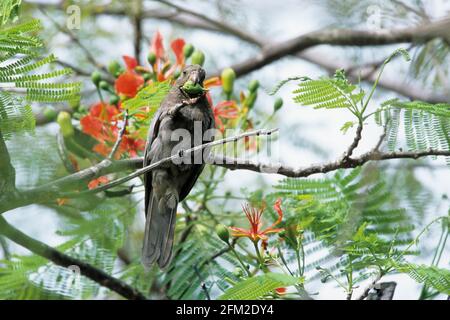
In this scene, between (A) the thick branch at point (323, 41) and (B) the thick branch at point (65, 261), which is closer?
(B) the thick branch at point (65, 261)

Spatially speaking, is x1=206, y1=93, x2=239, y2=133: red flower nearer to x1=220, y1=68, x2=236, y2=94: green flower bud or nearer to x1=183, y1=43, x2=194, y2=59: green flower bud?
x1=220, y1=68, x2=236, y2=94: green flower bud

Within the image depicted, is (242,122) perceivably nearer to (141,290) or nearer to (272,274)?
(141,290)

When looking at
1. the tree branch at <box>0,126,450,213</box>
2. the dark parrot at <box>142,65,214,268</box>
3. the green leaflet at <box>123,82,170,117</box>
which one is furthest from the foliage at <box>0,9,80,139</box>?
the dark parrot at <box>142,65,214,268</box>

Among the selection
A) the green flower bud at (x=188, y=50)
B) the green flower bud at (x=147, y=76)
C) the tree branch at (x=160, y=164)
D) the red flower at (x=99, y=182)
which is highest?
the green flower bud at (x=188, y=50)

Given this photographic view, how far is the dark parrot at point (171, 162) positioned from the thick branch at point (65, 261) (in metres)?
0.24

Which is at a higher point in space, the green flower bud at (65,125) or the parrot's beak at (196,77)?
the parrot's beak at (196,77)

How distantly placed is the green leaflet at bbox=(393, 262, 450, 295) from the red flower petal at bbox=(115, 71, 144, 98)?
2.20 metres

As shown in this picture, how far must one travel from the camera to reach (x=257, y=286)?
11.5 ft

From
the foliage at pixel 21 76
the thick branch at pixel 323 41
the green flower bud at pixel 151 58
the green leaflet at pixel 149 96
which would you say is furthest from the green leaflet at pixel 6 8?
the thick branch at pixel 323 41

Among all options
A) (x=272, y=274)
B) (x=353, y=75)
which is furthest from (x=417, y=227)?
(x=353, y=75)

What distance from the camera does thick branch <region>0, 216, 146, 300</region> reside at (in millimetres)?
4223

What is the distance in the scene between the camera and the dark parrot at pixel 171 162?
5027 millimetres

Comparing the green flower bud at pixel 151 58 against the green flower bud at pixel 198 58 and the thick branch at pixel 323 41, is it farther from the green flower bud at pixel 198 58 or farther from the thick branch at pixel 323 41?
the thick branch at pixel 323 41

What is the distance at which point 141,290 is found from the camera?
5.26 meters
